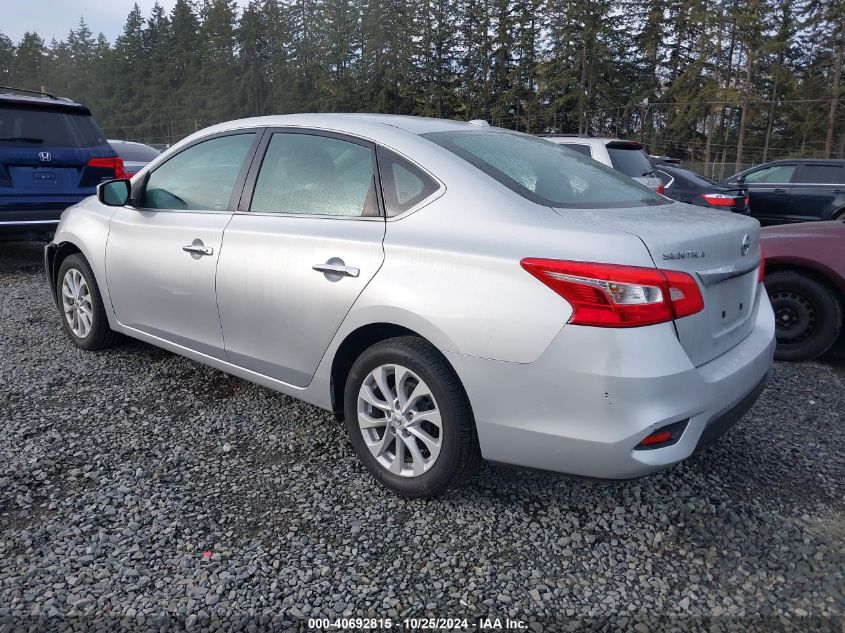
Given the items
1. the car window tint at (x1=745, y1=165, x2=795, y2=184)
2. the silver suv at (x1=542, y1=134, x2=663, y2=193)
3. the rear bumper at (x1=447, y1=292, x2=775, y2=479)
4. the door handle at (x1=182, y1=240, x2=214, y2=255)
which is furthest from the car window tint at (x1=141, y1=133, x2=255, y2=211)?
the car window tint at (x1=745, y1=165, x2=795, y2=184)

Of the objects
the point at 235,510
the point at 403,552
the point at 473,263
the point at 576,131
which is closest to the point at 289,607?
the point at 403,552

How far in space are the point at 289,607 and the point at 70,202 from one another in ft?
20.7

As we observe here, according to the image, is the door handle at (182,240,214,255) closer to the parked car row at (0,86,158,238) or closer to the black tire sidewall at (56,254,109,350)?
→ the black tire sidewall at (56,254,109,350)

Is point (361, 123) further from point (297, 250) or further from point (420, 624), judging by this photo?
point (420, 624)

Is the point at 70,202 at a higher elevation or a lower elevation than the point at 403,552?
higher

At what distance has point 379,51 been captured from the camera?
50.3m

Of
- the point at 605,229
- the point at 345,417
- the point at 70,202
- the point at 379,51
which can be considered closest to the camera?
the point at 605,229

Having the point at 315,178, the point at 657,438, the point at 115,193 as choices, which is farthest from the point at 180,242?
the point at 657,438

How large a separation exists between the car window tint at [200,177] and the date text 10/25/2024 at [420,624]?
7.06ft

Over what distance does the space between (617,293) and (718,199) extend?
795 cm

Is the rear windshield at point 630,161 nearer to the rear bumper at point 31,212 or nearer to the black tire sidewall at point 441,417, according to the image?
the black tire sidewall at point 441,417

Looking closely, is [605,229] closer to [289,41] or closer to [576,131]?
[576,131]

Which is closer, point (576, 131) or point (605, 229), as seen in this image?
point (605, 229)

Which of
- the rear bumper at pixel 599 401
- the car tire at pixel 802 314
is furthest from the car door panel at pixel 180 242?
the car tire at pixel 802 314
